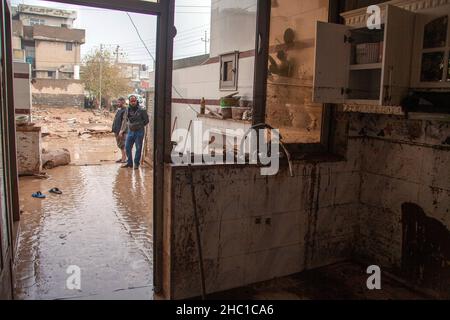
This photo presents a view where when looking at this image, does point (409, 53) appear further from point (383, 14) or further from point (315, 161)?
point (315, 161)

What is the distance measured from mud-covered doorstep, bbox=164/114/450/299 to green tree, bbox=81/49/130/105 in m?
27.4

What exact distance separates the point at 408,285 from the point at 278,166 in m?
1.58

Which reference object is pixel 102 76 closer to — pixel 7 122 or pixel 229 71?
pixel 229 71

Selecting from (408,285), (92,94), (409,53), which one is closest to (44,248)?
(408,285)

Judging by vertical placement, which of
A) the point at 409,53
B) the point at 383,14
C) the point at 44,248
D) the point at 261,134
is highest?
the point at 383,14

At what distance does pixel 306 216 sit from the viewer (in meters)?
3.39

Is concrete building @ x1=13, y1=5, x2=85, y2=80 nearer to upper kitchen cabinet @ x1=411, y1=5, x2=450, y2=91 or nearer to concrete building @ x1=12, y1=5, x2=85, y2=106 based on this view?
concrete building @ x1=12, y1=5, x2=85, y2=106

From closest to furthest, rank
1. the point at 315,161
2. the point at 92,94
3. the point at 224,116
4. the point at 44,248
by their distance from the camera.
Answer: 1. the point at 315,161
2. the point at 44,248
3. the point at 224,116
4. the point at 92,94

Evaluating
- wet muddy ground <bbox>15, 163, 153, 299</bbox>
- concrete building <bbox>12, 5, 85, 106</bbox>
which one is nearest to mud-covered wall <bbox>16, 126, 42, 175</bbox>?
wet muddy ground <bbox>15, 163, 153, 299</bbox>

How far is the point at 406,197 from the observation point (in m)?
3.23

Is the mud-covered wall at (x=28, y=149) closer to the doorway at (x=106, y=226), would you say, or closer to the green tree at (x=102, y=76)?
the doorway at (x=106, y=226)

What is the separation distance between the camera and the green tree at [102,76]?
93.2 ft

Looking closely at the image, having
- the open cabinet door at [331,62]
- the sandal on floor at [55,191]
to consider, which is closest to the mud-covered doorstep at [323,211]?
the open cabinet door at [331,62]

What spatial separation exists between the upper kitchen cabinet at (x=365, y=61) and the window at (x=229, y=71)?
2156 mm
